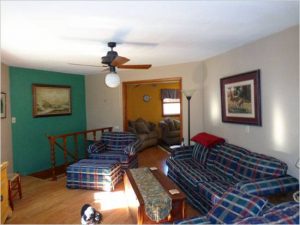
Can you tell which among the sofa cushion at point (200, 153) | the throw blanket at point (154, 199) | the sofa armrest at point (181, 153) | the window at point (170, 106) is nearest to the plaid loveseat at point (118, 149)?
the sofa armrest at point (181, 153)

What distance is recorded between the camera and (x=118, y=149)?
186 inches

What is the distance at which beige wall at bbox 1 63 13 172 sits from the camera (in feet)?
13.3

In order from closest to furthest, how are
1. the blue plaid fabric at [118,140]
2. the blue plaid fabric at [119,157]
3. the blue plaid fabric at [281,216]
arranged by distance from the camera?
the blue plaid fabric at [281,216]
the blue plaid fabric at [119,157]
the blue plaid fabric at [118,140]

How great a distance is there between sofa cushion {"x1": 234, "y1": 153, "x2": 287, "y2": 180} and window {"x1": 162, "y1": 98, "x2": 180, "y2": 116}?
551 cm

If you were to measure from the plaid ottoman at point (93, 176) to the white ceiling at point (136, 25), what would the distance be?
6.16 ft

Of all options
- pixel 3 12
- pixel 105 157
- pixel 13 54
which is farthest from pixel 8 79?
pixel 3 12

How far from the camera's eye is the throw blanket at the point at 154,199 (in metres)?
2.24

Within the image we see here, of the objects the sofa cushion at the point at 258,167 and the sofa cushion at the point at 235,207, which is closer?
the sofa cushion at the point at 235,207

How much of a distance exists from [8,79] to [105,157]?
8.13 ft

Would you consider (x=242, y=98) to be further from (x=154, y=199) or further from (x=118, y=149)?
(x=118, y=149)

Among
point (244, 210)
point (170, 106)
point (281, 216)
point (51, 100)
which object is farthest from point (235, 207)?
point (170, 106)

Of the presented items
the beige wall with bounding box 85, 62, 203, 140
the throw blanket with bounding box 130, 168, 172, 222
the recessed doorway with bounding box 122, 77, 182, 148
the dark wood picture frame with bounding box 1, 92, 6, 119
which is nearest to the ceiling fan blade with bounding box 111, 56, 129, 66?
the throw blanket with bounding box 130, 168, 172, 222

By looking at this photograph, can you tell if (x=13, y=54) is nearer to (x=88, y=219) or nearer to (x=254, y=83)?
(x=88, y=219)

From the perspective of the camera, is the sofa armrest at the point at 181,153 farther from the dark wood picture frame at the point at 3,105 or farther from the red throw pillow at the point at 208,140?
the dark wood picture frame at the point at 3,105
